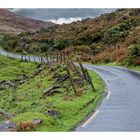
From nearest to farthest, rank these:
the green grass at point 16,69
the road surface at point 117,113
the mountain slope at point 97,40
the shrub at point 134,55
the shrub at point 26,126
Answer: the shrub at point 26,126 < the road surface at point 117,113 < the shrub at point 134,55 < the mountain slope at point 97,40 < the green grass at point 16,69

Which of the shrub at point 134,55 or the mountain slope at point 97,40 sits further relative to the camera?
the mountain slope at point 97,40

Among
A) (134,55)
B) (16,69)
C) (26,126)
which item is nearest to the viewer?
(26,126)

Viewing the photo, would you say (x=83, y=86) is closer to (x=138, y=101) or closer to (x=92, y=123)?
(x=138, y=101)

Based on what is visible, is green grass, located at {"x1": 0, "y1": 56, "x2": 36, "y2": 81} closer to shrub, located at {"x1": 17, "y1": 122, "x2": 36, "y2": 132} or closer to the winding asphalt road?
the winding asphalt road

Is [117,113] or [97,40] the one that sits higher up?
[117,113]

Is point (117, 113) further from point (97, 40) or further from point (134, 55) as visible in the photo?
point (97, 40)

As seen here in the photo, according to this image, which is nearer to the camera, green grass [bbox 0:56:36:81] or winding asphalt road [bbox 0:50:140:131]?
winding asphalt road [bbox 0:50:140:131]

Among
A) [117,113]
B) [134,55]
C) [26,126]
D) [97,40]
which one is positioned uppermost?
[26,126]

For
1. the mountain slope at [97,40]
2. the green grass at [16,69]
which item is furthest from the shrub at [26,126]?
the green grass at [16,69]

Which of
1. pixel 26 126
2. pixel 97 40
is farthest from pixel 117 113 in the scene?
pixel 97 40

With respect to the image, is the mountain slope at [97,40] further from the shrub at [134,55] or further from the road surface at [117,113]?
the road surface at [117,113]

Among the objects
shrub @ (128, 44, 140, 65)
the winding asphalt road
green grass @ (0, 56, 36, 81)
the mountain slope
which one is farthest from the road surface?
green grass @ (0, 56, 36, 81)
